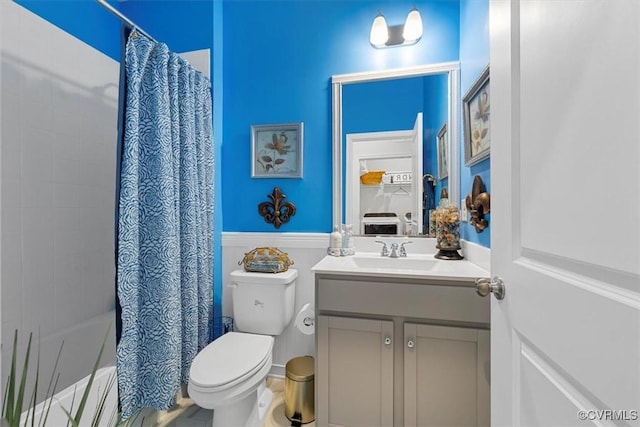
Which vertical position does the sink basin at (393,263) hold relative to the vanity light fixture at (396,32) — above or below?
below

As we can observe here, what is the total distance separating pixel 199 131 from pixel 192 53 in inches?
26.3

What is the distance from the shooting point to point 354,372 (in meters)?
1.27

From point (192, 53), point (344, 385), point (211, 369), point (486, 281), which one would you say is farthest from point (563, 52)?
point (192, 53)

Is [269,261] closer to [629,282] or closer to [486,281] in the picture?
[486,281]

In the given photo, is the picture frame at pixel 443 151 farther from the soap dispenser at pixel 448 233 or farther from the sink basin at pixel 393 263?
the sink basin at pixel 393 263

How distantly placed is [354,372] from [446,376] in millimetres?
386

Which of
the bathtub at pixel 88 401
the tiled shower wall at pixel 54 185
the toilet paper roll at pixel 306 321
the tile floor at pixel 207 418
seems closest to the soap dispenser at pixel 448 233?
the toilet paper roll at pixel 306 321

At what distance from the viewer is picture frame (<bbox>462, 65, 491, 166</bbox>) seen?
1210 mm

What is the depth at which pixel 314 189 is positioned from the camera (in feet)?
6.14

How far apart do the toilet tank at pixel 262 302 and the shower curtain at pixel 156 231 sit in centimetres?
25

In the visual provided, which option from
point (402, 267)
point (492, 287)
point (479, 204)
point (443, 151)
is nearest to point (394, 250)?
point (402, 267)

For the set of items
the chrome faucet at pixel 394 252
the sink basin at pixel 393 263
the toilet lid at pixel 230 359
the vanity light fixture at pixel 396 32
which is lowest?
the toilet lid at pixel 230 359

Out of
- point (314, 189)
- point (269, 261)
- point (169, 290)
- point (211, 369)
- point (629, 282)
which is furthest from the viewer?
point (314, 189)

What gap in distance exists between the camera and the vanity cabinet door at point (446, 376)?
44.5 inches
